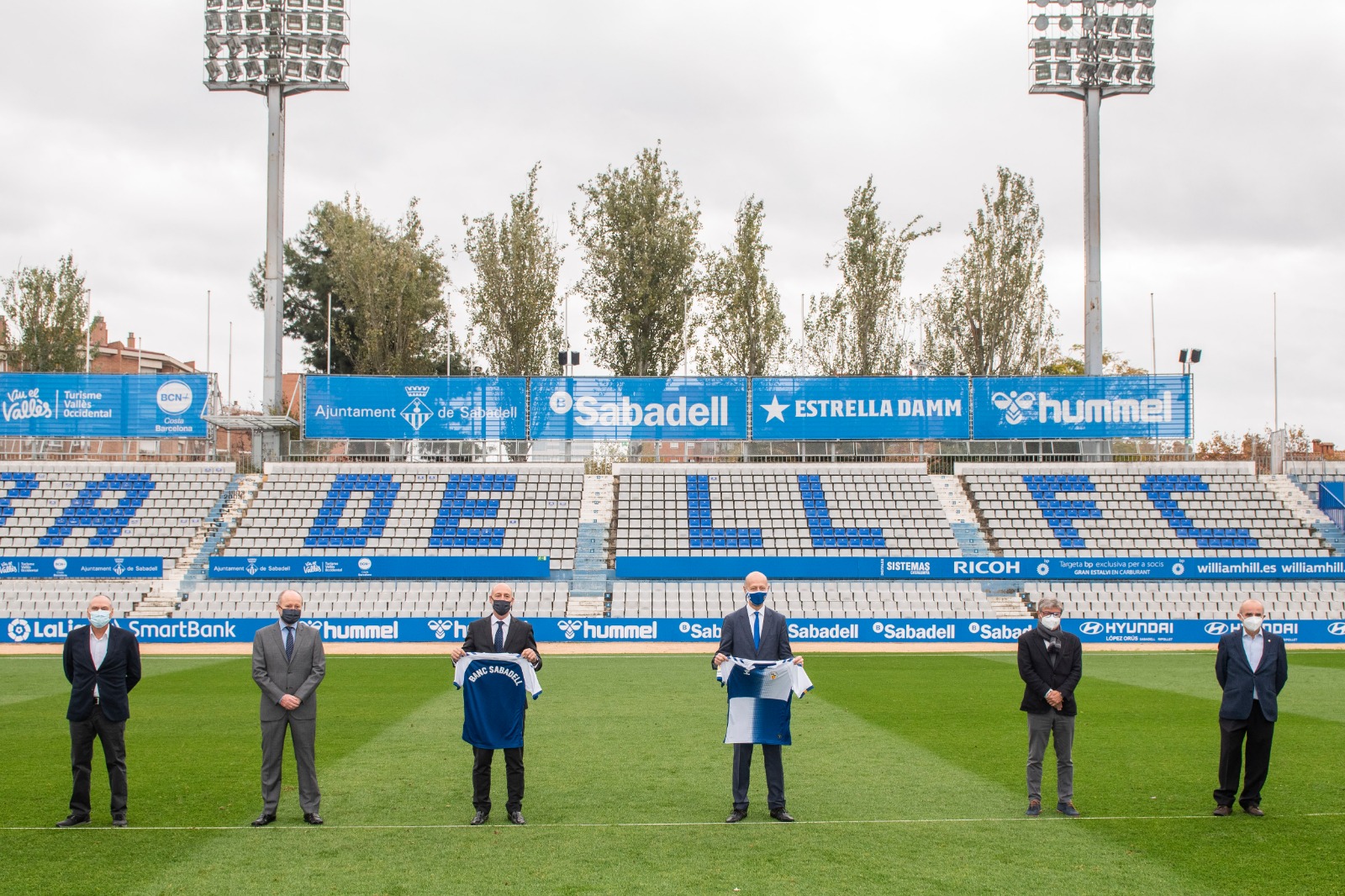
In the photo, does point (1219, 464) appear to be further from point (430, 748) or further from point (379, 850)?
point (379, 850)

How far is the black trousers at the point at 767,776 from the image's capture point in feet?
31.4

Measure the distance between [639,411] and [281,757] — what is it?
31273mm

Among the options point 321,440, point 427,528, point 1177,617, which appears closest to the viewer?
point 1177,617

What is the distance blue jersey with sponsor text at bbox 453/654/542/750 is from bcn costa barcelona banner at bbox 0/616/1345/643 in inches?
789

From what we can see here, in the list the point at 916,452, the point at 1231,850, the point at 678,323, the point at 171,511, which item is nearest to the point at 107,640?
the point at 1231,850

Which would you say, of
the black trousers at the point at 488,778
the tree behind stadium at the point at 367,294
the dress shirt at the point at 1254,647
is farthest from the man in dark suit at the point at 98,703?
the tree behind stadium at the point at 367,294

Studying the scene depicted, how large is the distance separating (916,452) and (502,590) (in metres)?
32.8

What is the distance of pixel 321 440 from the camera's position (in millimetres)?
40375

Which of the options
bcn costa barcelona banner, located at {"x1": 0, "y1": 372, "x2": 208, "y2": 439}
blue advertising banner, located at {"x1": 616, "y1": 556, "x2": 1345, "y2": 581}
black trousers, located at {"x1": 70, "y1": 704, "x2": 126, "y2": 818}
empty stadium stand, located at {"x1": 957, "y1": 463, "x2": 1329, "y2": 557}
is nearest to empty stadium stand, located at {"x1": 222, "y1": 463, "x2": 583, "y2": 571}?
blue advertising banner, located at {"x1": 616, "y1": 556, "x2": 1345, "y2": 581}

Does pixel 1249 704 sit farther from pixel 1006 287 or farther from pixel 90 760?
pixel 1006 287

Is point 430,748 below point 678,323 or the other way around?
Answer: below

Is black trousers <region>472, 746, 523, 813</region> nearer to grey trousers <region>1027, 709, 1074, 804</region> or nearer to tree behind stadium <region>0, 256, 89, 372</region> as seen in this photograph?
grey trousers <region>1027, 709, 1074, 804</region>

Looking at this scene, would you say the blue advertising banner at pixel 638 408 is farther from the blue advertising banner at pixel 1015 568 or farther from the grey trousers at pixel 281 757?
the grey trousers at pixel 281 757

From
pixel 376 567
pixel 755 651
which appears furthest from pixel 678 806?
pixel 376 567
